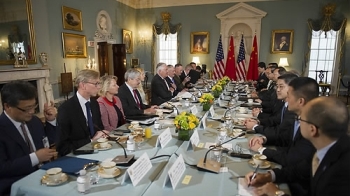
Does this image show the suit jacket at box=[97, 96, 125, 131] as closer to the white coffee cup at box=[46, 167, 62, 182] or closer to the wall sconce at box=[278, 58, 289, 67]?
the white coffee cup at box=[46, 167, 62, 182]

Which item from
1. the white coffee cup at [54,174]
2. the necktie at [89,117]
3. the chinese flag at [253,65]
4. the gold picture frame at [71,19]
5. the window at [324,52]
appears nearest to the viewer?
the white coffee cup at [54,174]

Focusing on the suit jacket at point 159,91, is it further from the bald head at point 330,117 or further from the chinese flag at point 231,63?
the chinese flag at point 231,63

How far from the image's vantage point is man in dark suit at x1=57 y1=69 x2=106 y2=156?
198 cm

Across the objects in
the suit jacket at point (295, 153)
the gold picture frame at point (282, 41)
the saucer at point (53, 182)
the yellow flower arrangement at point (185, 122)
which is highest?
the gold picture frame at point (282, 41)

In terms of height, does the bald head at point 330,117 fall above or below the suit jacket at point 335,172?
above

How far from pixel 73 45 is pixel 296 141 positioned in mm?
6276

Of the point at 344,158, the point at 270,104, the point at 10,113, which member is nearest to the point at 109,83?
the point at 10,113

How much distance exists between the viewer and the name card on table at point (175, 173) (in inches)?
50.4

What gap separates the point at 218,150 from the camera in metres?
1.65

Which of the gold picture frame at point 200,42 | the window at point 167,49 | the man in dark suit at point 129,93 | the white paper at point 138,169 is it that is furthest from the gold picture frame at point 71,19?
the white paper at point 138,169

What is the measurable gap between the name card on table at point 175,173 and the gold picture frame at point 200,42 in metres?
7.83

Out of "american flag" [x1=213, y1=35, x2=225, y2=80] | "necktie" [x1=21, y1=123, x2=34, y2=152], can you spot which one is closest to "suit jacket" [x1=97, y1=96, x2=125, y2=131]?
"necktie" [x1=21, y1=123, x2=34, y2=152]

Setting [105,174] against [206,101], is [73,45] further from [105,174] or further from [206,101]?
[105,174]

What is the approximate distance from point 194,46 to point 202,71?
3.66ft
